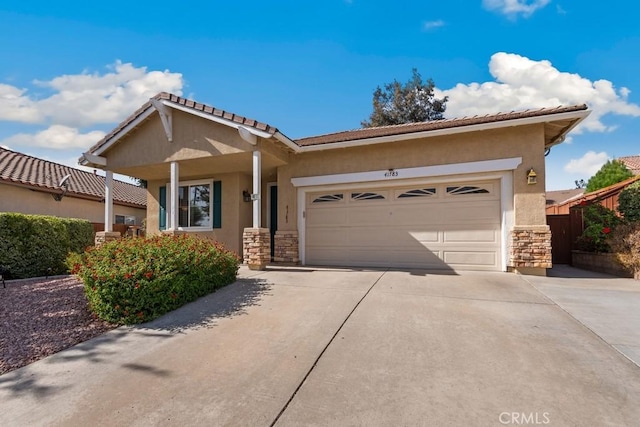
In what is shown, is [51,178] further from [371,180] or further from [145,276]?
[371,180]

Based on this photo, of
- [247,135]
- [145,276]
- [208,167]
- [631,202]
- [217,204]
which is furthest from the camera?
[217,204]

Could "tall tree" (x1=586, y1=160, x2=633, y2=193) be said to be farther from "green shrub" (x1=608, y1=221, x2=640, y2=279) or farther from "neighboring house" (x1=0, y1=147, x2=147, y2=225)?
"neighboring house" (x1=0, y1=147, x2=147, y2=225)

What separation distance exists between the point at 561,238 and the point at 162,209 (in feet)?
44.4

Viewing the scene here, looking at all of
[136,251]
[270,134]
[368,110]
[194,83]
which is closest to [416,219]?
[270,134]

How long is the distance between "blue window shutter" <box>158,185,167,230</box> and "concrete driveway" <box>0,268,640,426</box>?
7478 mm

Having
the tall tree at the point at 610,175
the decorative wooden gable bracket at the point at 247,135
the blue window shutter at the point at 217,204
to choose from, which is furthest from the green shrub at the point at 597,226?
the blue window shutter at the point at 217,204

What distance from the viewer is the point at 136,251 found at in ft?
16.9

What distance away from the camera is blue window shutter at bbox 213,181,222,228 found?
10488 mm

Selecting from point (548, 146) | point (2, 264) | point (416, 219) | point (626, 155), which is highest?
point (626, 155)

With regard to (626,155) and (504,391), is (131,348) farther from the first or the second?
(626,155)

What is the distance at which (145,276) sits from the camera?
4.53 metres

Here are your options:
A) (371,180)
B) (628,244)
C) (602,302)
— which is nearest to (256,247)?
(371,180)

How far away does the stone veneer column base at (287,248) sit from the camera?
927 centimetres

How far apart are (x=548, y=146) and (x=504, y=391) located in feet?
25.8
